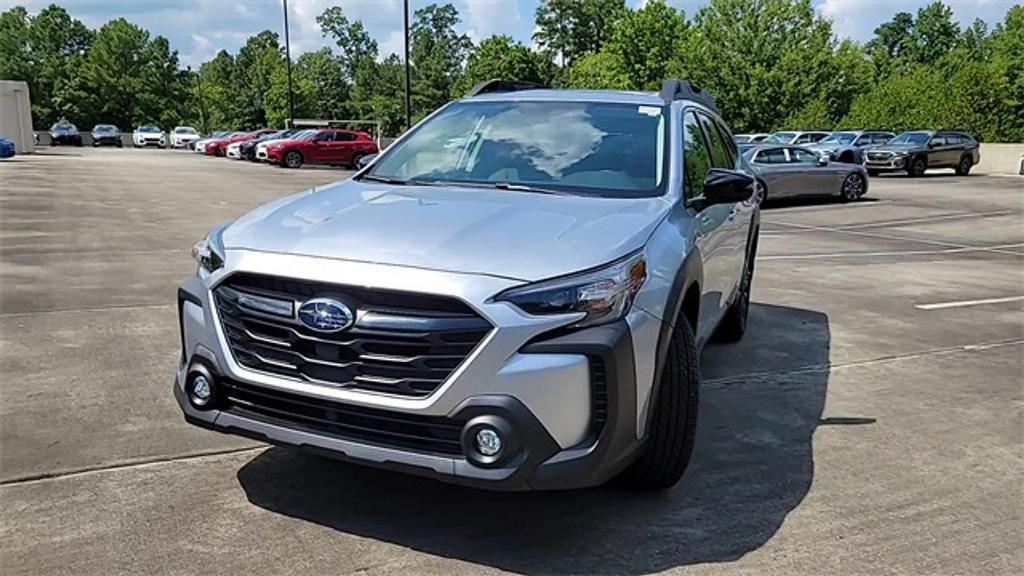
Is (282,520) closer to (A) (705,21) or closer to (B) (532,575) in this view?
(B) (532,575)

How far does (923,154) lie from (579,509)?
3207 cm

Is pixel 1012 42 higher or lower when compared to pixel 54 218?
higher

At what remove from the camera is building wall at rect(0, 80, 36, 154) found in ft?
128

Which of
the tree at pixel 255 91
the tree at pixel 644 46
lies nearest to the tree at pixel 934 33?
the tree at pixel 644 46

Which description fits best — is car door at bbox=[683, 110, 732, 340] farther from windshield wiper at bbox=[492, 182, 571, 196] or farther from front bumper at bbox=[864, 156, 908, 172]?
front bumper at bbox=[864, 156, 908, 172]

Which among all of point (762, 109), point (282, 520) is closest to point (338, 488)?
point (282, 520)

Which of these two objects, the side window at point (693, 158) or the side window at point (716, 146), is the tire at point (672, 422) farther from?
the side window at point (716, 146)

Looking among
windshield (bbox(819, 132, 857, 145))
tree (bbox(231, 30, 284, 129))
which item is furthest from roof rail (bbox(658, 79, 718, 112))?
tree (bbox(231, 30, 284, 129))

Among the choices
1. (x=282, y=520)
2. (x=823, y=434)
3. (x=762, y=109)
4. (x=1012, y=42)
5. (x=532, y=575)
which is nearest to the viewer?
(x=532, y=575)

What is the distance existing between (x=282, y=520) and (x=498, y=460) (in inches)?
43.4

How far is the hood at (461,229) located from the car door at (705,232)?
0.52m

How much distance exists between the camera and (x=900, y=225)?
16.3 m

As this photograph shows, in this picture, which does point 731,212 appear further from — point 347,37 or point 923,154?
point 347,37

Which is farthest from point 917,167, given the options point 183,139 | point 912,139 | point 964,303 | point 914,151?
point 183,139
